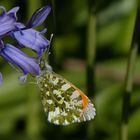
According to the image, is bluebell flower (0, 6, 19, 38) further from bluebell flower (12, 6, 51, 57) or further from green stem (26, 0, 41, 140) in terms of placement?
green stem (26, 0, 41, 140)

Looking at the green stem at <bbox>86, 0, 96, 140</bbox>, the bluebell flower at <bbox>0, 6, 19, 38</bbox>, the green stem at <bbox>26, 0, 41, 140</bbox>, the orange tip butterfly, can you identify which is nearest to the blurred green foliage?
the green stem at <bbox>26, 0, 41, 140</bbox>

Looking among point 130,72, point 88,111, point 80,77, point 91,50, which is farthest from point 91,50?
point 80,77

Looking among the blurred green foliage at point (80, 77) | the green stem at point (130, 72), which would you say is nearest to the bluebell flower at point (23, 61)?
the green stem at point (130, 72)

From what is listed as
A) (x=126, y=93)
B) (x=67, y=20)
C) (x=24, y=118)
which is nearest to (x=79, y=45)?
(x=67, y=20)

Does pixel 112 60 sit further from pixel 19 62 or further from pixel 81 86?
pixel 19 62

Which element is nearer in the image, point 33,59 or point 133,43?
point 33,59
